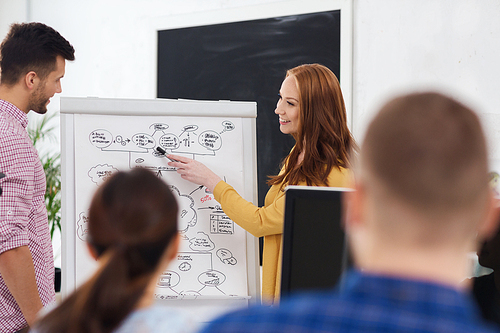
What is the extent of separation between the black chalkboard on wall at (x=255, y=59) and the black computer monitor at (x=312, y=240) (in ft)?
5.61

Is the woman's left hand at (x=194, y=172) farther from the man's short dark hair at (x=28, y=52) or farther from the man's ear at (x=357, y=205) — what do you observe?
the man's ear at (x=357, y=205)

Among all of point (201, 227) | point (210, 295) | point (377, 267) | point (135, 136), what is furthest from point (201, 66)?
point (377, 267)

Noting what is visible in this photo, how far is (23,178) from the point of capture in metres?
1.29

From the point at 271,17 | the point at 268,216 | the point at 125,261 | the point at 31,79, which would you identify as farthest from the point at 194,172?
the point at 271,17

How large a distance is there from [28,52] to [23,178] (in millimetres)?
440

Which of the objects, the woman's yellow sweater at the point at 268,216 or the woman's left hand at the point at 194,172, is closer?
the woman's yellow sweater at the point at 268,216

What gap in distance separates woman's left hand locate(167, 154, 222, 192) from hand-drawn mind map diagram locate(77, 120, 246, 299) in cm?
4

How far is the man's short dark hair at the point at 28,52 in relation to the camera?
1409mm

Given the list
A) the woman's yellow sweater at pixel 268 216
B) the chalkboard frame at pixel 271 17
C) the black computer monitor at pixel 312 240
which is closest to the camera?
the black computer monitor at pixel 312 240

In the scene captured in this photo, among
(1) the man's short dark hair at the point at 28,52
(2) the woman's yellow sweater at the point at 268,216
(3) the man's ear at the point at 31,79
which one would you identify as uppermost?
(1) the man's short dark hair at the point at 28,52

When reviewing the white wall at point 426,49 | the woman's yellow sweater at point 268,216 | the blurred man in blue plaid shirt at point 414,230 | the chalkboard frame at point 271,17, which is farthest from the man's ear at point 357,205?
the chalkboard frame at point 271,17

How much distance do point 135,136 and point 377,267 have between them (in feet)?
4.33

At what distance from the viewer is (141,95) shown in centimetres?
300

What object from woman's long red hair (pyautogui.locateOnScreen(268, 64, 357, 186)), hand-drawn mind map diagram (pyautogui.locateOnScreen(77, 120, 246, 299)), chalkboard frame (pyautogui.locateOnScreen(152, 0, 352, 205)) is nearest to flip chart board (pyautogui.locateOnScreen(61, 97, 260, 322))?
hand-drawn mind map diagram (pyautogui.locateOnScreen(77, 120, 246, 299))
